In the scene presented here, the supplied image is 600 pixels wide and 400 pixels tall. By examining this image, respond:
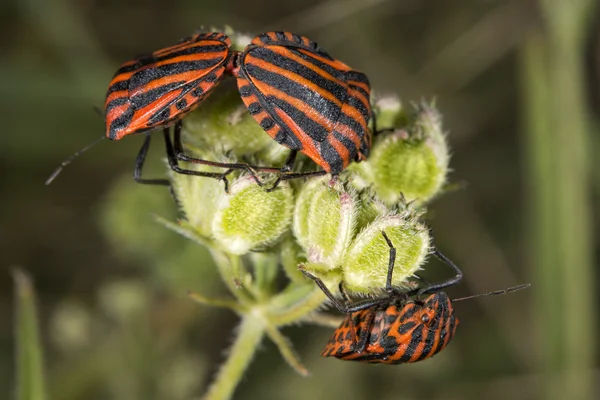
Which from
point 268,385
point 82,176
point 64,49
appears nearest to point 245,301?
point 268,385

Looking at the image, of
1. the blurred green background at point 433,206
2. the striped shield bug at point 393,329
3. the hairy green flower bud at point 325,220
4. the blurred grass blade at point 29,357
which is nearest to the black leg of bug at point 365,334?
the striped shield bug at point 393,329

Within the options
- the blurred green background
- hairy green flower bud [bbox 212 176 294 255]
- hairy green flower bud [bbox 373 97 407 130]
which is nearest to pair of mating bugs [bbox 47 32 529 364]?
hairy green flower bud [bbox 212 176 294 255]

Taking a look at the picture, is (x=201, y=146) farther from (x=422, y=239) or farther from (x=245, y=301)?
(x=422, y=239)

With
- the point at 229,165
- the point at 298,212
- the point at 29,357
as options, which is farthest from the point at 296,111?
the point at 29,357

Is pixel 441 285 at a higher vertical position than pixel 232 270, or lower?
lower

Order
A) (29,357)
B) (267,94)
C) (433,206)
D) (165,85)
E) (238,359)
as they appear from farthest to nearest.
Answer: (433,206) < (238,359) < (29,357) < (165,85) < (267,94)

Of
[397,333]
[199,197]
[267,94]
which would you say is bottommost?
[397,333]

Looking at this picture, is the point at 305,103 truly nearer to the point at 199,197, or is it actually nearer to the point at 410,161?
the point at 410,161
